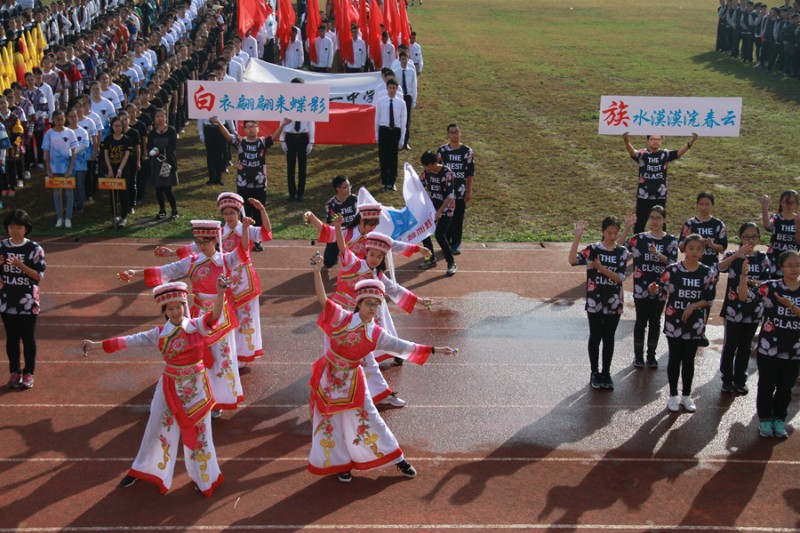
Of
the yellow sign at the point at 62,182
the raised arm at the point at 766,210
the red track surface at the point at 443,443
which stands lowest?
the red track surface at the point at 443,443

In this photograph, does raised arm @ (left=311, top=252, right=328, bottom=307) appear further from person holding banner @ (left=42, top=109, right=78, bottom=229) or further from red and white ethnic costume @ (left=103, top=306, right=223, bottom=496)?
person holding banner @ (left=42, top=109, right=78, bottom=229)

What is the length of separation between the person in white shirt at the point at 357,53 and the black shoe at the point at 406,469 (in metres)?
18.1

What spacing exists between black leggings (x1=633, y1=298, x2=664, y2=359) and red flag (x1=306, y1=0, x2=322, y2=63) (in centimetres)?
1604

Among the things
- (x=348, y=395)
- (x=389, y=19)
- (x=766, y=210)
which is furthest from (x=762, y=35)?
(x=348, y=395)

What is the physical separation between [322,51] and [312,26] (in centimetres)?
105

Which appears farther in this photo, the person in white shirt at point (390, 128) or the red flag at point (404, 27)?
the red flag at point (404, 27)

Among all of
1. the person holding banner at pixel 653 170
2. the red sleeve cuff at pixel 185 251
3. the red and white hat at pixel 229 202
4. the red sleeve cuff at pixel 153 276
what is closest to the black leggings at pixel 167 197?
the red and white hat at pixel 229 202

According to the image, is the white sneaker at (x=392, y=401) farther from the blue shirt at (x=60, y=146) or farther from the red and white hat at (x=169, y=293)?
the blue shirt at (x=60, y=146)

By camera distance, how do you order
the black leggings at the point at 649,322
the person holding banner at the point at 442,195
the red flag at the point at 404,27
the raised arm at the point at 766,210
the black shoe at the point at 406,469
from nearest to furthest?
the black shoe at the point at 406,469, the black leggings at the point at 649,322, the raised arm at the point at 766,210, the person holding banner at the point at 442,195, the red flag at the point at 404,27

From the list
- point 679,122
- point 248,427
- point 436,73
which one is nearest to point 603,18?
point 436,73

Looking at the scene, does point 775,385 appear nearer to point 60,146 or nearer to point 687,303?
point 687,303

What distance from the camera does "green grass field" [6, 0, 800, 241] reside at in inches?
728

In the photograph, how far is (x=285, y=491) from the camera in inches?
348

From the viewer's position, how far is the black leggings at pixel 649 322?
38.5ft
